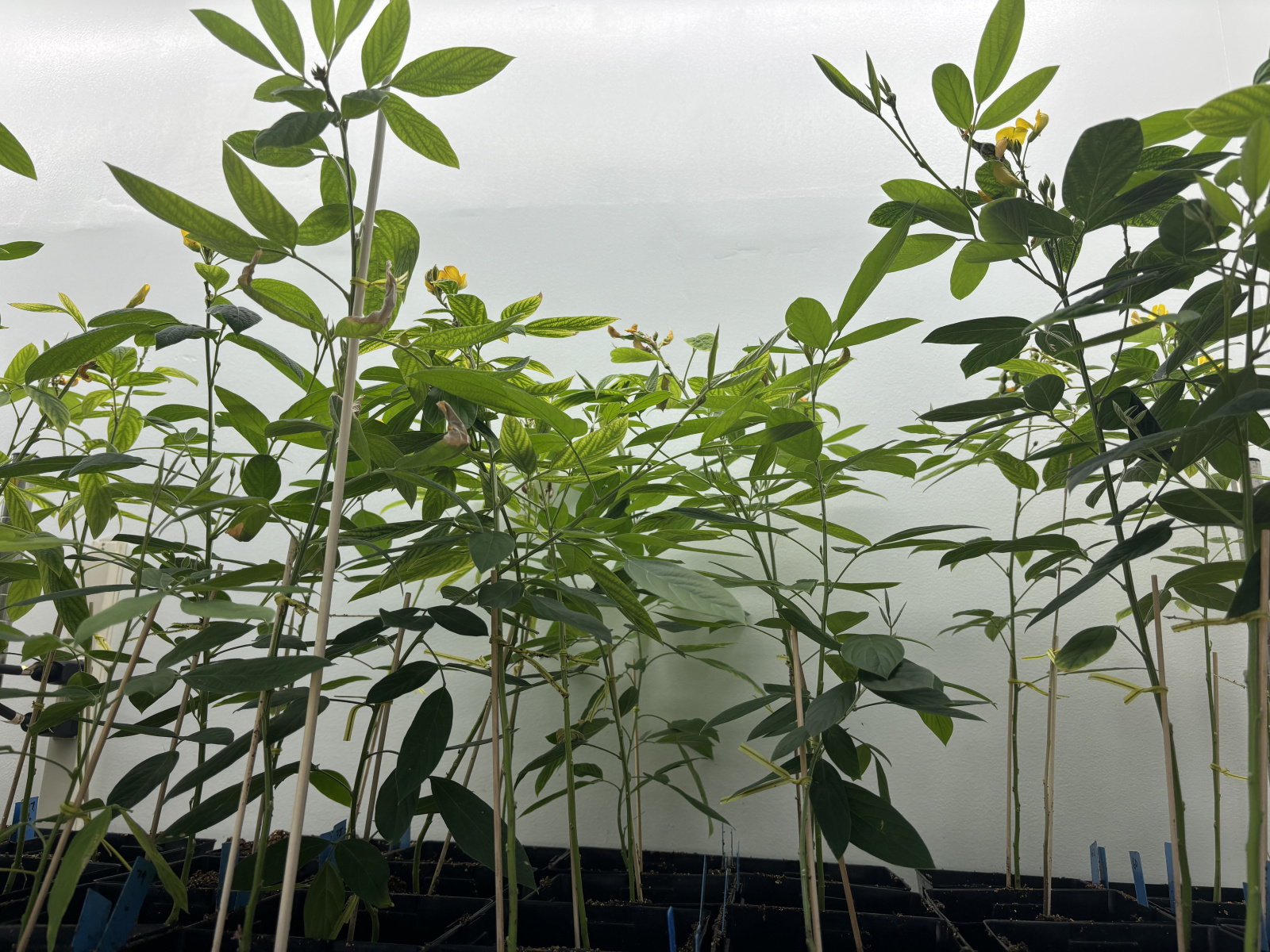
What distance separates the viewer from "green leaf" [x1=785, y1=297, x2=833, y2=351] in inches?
27.6

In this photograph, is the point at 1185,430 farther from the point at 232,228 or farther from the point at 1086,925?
the point at 1086,925

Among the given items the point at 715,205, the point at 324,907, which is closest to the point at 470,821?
→ the point at 324,907

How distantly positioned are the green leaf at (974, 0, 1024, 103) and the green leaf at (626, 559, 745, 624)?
1.70 ft

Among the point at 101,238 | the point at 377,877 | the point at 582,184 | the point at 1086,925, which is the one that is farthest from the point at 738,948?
the point at 101,238

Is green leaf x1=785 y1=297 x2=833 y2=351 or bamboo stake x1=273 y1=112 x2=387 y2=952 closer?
bamboo stake x1=273 y1=112 x2=387 y2=952

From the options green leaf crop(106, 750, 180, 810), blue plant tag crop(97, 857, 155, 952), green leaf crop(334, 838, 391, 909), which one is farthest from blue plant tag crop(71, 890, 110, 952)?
green leaf crop(334, 838, 391, 909)

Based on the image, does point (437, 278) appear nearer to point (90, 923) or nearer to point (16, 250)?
point (16, 250)

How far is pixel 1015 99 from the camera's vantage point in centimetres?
71

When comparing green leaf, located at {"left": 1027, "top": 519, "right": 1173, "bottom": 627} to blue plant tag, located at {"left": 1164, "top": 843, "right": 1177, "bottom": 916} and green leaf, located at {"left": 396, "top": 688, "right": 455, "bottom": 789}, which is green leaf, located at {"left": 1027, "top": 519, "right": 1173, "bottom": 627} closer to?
green leaf, located at {"left": 396, "top": 688, "right": 455, "bottom": 789}

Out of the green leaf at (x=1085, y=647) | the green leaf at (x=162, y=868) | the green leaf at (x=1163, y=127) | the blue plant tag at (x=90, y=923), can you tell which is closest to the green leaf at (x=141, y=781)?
the green leaf at (x=162, y=868)

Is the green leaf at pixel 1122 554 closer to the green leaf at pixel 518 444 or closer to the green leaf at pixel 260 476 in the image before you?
the green leaf at pixel 518 444

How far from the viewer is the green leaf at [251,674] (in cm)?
49

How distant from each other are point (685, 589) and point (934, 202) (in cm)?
49

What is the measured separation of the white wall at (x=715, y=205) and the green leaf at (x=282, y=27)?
1.31 metres
